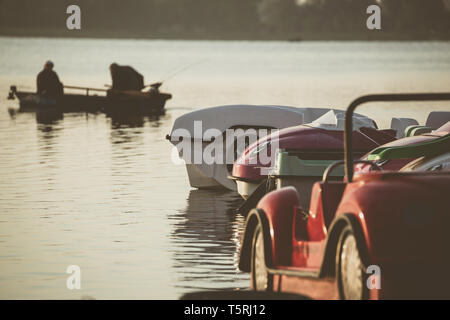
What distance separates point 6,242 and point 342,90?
4726cm

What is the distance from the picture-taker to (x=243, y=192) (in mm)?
15227

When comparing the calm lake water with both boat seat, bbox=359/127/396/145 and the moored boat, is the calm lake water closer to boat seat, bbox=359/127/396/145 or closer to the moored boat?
boat seat, bbox=359/127/396/145

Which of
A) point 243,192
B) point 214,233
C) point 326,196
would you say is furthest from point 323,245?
point 243,192

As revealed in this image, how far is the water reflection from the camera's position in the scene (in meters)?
10.9

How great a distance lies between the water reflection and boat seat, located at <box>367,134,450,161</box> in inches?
64.0

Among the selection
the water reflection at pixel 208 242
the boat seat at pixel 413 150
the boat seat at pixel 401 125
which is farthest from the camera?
the boat seat at pixel 401 125

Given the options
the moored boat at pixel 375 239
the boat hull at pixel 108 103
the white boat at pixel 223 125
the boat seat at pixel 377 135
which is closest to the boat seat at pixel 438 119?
the boat seat at pixel 377 135

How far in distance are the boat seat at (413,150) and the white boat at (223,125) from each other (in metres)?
5.33

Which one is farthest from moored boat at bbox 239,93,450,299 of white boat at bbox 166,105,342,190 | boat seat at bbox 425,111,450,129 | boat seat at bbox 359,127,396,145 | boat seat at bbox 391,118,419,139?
white boat at bbox 166,105,342,190

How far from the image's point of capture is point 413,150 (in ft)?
37.8

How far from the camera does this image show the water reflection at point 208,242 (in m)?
10.9

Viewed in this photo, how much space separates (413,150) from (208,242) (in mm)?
2557

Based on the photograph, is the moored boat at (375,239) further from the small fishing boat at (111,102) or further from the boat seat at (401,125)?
the small fishing boat at (111,102)

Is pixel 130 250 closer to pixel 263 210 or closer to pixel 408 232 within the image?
pixel 263 210
